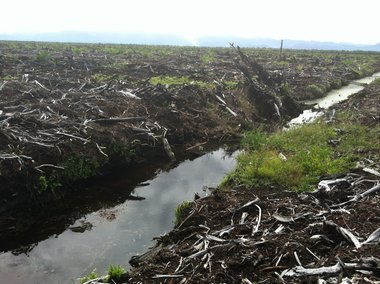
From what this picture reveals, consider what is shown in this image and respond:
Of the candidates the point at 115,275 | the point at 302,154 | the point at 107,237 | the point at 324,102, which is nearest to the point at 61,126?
the point at 107,237

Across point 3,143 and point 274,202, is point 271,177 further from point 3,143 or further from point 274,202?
point 3,143

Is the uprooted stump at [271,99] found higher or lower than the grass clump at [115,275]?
higher

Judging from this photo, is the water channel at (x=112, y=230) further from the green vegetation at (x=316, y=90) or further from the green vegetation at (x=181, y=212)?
the green vegetation at (x=316, y=90)

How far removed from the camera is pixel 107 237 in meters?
10.5

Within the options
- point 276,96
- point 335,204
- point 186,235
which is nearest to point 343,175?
point 335,204

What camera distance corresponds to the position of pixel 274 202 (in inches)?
422

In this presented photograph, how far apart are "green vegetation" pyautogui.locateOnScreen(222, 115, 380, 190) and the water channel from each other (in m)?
1.69

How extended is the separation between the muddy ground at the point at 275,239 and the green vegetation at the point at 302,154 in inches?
33.3

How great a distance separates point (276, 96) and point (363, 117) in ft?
21.1

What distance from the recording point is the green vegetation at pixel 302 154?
12609 mm

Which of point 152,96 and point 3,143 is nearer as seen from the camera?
point 3,143

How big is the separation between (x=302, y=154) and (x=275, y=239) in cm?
682

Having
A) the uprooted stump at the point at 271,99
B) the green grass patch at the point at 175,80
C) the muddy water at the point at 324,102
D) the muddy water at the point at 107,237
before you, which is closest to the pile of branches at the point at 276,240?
Result: the muddy water at the point at 107,237

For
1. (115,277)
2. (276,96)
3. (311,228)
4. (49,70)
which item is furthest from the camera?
(49,70)
